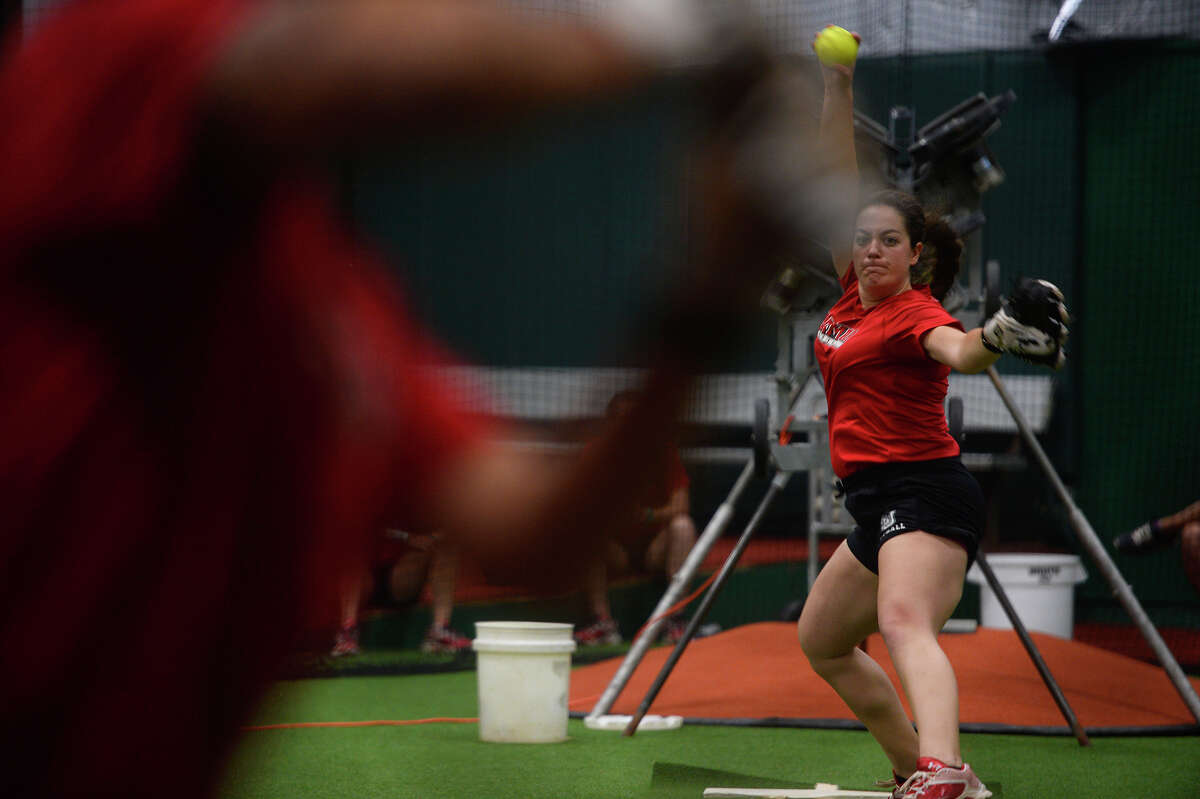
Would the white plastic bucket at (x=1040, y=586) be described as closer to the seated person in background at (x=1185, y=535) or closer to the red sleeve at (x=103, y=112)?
the seated person in background at (x=1185, y=535)

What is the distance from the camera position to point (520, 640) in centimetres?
462

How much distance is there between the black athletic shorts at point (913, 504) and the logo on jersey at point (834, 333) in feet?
1.05

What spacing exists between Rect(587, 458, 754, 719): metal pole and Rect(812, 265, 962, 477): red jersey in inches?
56.8

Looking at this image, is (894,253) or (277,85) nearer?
(277,85)

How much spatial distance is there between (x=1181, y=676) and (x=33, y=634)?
15.5ft

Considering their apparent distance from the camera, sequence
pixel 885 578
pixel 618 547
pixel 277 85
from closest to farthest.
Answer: pixel 277 85 → pixel 618 547 → pixel 885 578

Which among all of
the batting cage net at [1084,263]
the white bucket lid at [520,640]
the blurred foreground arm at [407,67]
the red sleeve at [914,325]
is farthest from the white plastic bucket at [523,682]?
the blurred foreground arm at [407,67]

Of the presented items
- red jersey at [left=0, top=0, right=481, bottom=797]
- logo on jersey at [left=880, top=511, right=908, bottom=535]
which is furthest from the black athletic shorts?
red jersey at [left=0, top=0, right=481, bottom=797]

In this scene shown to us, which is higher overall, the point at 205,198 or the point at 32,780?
the point at 205,198

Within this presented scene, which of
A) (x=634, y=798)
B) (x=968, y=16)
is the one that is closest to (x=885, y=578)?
(x=634, y=798)

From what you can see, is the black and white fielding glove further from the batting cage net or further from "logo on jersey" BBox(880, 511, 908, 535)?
the batting cage net

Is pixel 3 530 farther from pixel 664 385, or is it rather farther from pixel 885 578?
pixel 885 578

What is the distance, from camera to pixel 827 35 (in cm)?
168

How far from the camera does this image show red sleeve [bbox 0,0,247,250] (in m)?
0.82
